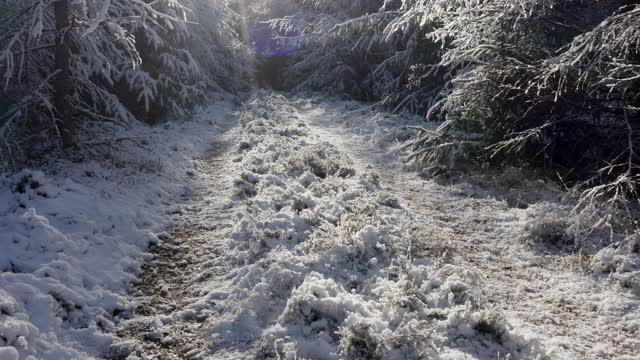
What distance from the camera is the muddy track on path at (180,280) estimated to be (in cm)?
538

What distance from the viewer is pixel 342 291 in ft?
19.0

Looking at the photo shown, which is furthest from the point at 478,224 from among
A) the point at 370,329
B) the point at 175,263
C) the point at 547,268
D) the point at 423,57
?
the point at 423,57

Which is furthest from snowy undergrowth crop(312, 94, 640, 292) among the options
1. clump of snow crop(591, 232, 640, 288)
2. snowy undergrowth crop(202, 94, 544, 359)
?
snowy undergrowth crop(202, 94, 544, 359)

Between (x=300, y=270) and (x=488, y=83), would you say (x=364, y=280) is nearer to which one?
(x=300, y=270)

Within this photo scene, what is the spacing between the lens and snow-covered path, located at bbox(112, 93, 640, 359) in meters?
5.08

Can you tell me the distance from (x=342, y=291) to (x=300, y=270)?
2.45 feet

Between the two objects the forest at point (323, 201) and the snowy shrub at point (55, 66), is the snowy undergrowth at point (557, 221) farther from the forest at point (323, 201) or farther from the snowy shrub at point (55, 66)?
the snowy shrub at point (55, 66)

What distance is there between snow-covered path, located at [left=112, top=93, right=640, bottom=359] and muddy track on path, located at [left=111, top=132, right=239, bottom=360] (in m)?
0.02

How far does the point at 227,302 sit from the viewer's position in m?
5.95

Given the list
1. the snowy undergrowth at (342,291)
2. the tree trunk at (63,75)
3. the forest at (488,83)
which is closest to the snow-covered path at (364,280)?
the snowy undergrowth at (342,291)

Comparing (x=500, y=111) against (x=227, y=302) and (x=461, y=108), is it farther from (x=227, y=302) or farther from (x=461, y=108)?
(x=227, y=302)

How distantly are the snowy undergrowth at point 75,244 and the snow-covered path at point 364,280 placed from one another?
0.41 meters

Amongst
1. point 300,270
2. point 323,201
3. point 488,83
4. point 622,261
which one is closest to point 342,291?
point 300,270

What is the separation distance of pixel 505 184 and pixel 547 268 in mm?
3360
